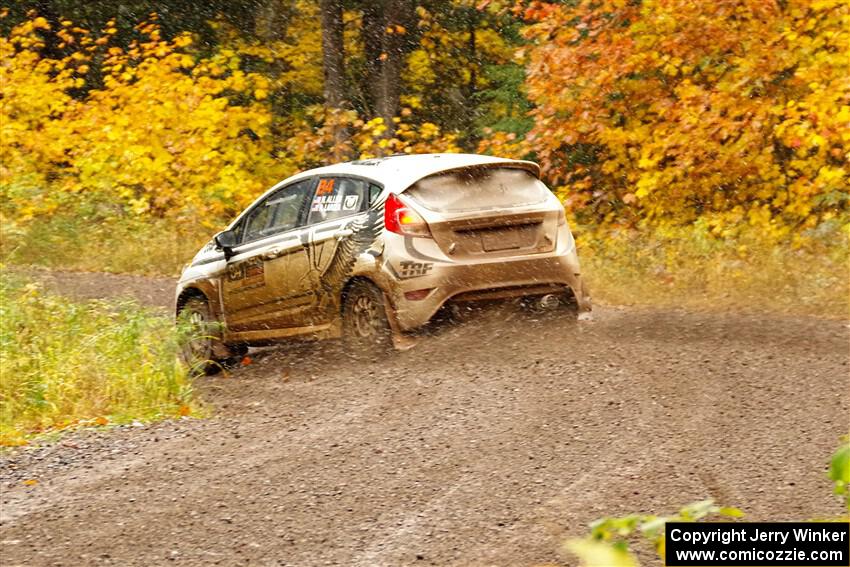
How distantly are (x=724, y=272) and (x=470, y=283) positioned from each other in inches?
186

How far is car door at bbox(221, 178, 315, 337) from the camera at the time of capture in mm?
11250

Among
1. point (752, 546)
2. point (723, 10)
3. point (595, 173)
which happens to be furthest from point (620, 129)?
point (752, 546)

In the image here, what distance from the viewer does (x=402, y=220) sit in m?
10.2

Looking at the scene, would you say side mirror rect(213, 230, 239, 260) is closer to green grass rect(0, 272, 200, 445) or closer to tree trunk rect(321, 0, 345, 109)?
green grass rect(0, 272, 200, 445)

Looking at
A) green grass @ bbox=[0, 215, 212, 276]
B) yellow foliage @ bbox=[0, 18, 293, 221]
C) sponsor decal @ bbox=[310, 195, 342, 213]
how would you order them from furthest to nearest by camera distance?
1. yellow foliage @ bbox=[0, 18, 293, 221]
2. green grass @ bbox=[0, 215, 212, 276]
3. sponsor decal @ bbox=[310, 195, 342, 213]

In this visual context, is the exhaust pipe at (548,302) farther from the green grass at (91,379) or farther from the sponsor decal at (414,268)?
the green grass at (91,379)

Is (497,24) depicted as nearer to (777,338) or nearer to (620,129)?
(620,129)

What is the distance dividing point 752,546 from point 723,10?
13611mm

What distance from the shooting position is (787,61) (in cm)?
1511

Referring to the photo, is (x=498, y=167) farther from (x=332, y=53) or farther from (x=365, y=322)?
(x=332, y=53)

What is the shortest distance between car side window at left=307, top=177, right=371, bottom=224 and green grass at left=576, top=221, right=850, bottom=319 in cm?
405

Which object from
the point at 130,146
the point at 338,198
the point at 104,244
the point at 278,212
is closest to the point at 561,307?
the point at 338,198

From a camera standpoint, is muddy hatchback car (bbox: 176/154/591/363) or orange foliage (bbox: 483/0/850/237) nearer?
muddy hatchback car (bbox: 176/154/591/363)

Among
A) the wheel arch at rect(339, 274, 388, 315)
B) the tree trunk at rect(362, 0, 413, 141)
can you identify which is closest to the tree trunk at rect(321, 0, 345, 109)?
the tree trunk at rect(362, 0, 413, 141)
